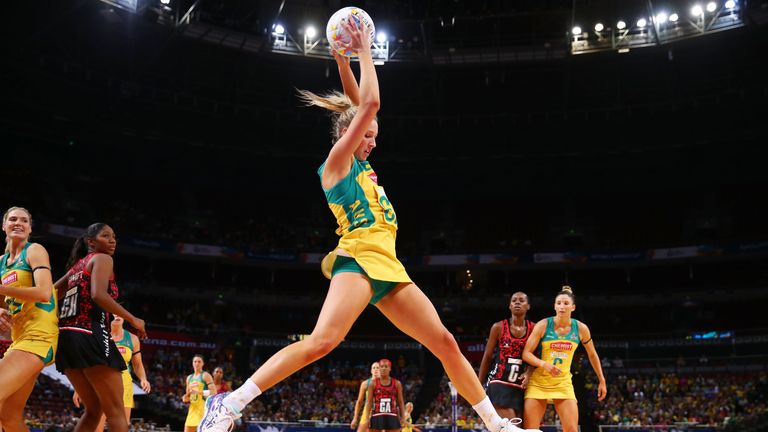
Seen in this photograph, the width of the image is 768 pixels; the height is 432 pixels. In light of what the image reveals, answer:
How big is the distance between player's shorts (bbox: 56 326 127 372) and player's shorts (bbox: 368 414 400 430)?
7530 mm

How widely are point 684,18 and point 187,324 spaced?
2740 cm

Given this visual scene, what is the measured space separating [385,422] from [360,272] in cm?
856

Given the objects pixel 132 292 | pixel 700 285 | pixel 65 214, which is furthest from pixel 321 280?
pixel 700 285

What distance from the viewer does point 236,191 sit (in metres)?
41.6

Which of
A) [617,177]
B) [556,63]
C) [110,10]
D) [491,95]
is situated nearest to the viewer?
[110,10]

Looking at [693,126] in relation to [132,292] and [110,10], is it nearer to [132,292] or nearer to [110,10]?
[110,10]

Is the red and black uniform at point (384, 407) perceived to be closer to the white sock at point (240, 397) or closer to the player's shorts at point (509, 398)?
the player's shorts at point (509, 398)

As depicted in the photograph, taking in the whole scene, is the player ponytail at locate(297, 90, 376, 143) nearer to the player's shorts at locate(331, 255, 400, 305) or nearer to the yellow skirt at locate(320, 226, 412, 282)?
the yellow skirt at locate(320, 226, 412, 282)

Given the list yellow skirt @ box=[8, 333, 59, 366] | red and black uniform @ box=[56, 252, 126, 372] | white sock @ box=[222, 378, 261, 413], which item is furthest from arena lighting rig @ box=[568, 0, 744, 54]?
white sock @ box=[222, 378, 261, 413]

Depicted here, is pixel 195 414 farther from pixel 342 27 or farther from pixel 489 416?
pixel 342 27

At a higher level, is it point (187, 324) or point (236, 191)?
point (236, 191)

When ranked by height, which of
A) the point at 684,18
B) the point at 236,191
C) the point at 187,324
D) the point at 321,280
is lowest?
the point at 187,324

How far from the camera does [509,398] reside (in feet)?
29.4

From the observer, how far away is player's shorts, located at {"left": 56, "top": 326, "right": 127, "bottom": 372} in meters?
A: 5.76
